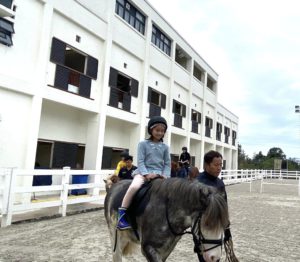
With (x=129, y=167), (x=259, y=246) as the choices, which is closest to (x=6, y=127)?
(x=129, y=167)

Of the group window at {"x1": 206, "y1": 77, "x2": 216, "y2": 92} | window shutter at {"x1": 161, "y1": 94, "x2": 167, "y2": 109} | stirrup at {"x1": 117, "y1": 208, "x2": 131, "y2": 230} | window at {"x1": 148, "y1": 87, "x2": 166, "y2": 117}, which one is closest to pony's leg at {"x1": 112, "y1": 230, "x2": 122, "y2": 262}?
stirrup at {"x1": 117, "y1": 208, "x2": 131, "y2": 230}

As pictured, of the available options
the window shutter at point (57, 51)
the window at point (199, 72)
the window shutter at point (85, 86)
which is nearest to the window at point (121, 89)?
the window shutter at point (85, 86)

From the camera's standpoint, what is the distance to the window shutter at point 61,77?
1247 cm

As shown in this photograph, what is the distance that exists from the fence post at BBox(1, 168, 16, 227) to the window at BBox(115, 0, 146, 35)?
1166 cm

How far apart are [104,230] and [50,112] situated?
717cm

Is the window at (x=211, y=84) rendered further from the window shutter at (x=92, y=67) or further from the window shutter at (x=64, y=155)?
the window shutter at (x=64, y=155)

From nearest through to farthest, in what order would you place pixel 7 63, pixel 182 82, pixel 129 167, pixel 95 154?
pixel 129 167 < pixel 7 63 < pixel 95 154 < pixel 182 82

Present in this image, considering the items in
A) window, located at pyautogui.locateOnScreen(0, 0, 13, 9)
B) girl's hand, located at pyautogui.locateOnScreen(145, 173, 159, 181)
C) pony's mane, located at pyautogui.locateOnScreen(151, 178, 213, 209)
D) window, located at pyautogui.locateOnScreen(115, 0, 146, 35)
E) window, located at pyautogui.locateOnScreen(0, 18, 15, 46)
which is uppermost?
window, located at pyautogui.locateOnScreen(115, 0, 146, 35)

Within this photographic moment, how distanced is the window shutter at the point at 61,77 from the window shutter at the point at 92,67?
57.2 inches

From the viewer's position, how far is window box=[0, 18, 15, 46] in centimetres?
998

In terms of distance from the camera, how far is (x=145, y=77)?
18.7 meters

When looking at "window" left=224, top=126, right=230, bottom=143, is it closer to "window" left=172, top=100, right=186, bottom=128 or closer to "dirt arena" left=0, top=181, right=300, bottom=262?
"window" left=172, top=100, right=186, bottom=128

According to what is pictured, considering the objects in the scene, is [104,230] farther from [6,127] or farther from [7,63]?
[7,63]

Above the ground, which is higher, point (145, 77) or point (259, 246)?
point (145, 77)
